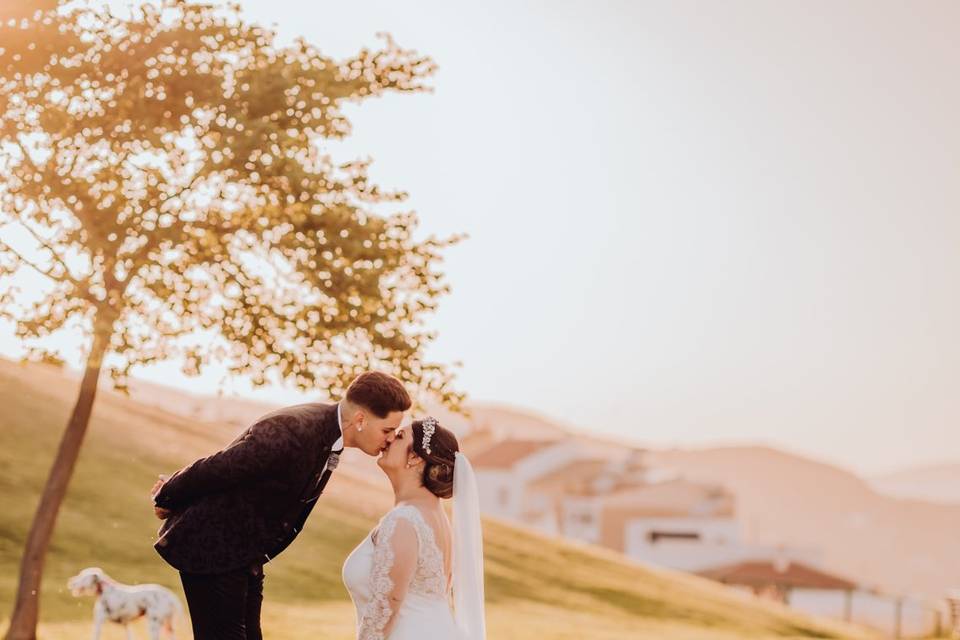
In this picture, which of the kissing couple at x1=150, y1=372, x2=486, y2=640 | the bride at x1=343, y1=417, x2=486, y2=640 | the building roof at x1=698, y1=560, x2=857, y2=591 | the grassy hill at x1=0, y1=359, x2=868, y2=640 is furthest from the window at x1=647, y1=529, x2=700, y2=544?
the kissing couple at x1=150, y1=372, x2=486, y2=640

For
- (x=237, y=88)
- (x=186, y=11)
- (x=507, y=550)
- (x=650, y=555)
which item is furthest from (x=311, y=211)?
(x=650, y=555)

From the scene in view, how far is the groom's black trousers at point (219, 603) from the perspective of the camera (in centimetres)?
915

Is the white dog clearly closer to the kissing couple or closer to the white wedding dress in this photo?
the white wedding dress

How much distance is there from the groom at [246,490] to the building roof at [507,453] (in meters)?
113

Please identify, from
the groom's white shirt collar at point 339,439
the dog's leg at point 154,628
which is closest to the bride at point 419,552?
the groom's white shirt collar at point 339,439

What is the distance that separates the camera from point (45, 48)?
24.7 m

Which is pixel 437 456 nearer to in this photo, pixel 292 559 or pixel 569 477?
pixel 292 559

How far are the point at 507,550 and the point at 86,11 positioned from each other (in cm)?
3244

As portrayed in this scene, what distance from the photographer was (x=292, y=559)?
42312 mm

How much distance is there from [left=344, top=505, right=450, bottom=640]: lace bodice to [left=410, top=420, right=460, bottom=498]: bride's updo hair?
0.25 m

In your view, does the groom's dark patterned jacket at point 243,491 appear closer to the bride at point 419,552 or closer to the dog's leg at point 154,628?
the bride at point 419,552

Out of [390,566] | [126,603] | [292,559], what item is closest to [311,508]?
[390,566]

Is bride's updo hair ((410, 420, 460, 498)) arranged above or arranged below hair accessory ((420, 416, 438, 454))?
below

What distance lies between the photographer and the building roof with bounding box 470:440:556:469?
122 metres
